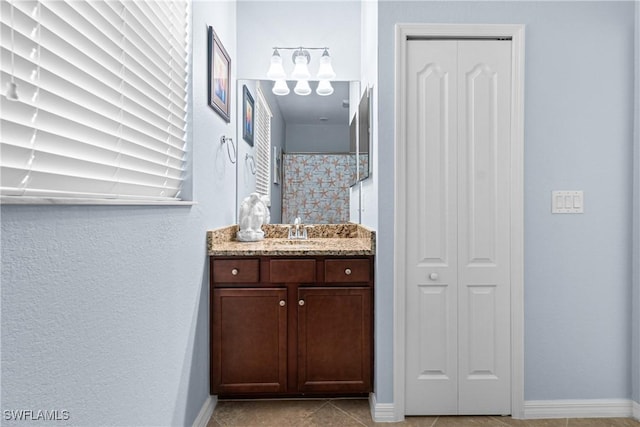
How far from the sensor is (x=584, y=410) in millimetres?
2098

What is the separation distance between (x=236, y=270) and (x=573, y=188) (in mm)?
1845

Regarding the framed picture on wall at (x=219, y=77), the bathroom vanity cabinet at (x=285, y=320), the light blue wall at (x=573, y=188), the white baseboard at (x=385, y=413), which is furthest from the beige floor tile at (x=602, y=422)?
the framed picture on wall at (x=219, y=77)

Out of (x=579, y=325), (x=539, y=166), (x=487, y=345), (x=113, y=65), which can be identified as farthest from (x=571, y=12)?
(x=113, y=65)

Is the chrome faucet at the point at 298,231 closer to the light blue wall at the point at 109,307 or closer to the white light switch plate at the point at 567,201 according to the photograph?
the light blue wall at the point at 109,307

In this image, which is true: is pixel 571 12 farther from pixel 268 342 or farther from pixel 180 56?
pixel 268 342

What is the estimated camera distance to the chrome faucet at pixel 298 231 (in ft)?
9.41

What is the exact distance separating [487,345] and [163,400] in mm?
1572

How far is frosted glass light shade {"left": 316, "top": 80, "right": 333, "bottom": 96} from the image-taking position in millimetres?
2900

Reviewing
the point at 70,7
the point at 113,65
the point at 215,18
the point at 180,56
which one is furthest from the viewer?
the point at 215,18

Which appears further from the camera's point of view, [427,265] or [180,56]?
[427,265]

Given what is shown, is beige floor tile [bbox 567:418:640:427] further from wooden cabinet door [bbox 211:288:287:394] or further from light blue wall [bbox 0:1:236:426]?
light blue wall [bbox 0:1:236:426]

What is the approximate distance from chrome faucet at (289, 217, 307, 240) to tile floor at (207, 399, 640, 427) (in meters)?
1.08

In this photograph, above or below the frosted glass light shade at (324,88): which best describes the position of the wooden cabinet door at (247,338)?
below

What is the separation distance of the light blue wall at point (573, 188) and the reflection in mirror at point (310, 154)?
900 mm
